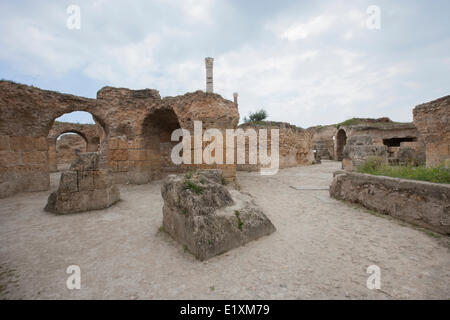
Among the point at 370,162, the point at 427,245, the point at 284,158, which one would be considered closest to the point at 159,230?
the point at 427,245

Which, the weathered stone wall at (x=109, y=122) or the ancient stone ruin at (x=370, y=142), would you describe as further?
the ancient stone ruin at (x=370, y=142)

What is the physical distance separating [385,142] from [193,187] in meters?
22.4

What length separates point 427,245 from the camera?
2.74m

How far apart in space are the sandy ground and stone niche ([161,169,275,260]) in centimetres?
13

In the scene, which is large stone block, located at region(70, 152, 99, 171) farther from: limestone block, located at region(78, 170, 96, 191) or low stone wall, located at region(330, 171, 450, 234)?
low stone wall, located at region(330, 171, 450, 234)

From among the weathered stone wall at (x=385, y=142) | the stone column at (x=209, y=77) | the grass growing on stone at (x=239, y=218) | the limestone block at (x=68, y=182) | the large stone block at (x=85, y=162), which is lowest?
the grass growing on stone at (x=239, y=218)

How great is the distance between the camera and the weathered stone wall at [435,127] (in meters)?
8.09

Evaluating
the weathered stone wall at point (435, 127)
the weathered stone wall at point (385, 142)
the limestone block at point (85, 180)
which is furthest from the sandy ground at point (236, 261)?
the weathered stone wall at point (435, 127)

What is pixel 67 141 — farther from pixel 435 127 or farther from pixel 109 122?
pixel 435 127

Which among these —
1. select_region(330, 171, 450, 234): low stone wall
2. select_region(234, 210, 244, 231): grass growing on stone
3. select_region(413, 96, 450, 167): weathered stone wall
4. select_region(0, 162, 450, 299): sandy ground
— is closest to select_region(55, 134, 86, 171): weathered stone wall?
select_region(0, 162, 450, 299): sandy ground

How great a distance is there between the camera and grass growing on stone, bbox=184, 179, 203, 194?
Result: 3.18 metres

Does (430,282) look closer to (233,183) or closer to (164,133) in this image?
(233,183)

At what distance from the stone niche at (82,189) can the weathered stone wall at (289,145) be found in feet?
29.0

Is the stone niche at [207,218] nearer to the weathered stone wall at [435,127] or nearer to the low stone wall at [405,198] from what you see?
the low stone wall at [405,198]
